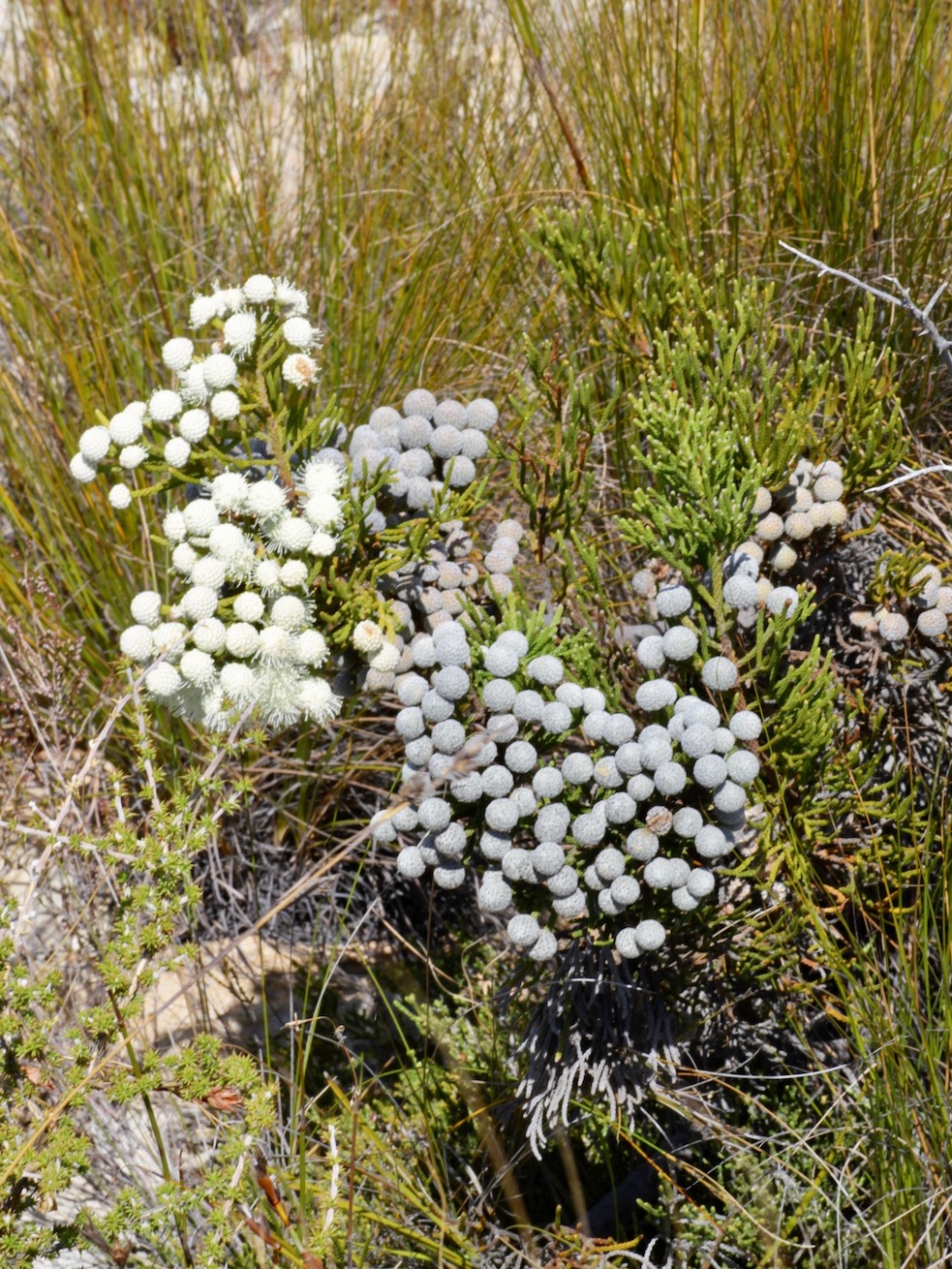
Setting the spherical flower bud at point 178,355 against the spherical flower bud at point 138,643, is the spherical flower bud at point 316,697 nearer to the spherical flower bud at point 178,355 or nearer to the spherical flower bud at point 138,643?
the spherical flower bud at point 138,643

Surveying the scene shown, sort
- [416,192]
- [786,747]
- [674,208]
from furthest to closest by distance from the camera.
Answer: [416,192] → [674,208] → [786,747]

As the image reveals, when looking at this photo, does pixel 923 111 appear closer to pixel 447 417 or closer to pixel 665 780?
pixel 447 417

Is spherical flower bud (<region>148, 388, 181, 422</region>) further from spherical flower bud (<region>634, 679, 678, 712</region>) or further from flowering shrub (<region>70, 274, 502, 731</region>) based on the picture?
spherical flower bud (<region>634, 679, 678, 712</region>)

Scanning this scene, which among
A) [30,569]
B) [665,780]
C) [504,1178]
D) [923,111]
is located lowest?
[504,1178]

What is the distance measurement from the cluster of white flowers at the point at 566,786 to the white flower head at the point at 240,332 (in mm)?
422

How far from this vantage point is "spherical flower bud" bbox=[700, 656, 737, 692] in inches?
51.8

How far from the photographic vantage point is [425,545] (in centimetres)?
143

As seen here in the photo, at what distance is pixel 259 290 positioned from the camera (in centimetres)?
140

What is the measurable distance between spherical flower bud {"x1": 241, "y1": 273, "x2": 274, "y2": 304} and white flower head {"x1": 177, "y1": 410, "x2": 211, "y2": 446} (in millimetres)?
162

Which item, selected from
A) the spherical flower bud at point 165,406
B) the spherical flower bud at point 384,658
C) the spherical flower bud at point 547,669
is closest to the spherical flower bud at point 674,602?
the spherical flower bud at point 547,669

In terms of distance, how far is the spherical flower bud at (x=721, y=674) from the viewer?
1.32 metres

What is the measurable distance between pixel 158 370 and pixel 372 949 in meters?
1.39

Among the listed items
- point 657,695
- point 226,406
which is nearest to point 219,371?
point 226,406

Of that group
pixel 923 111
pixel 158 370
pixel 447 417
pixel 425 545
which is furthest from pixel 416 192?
pixel 425 545
